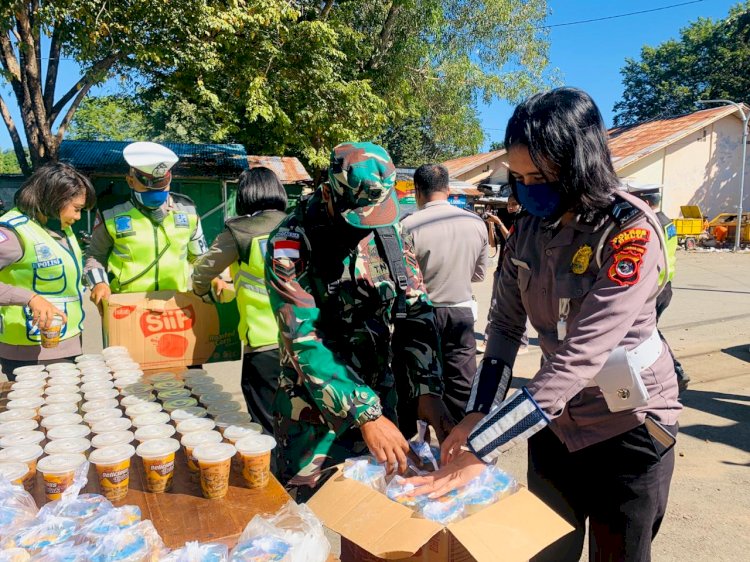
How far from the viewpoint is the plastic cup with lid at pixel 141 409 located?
1.97 metres

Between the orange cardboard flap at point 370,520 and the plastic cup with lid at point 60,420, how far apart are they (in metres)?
0.96

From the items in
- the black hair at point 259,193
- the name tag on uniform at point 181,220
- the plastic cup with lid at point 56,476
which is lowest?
the plastic cup with lid at point 56,476

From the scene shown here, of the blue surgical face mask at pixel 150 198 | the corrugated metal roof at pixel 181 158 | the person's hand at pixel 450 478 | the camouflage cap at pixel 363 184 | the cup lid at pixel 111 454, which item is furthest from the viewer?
the corrugated metal roof at pixel 181 158

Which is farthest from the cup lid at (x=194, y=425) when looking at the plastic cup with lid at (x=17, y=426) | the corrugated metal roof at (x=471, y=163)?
the corrugated metal roof at (x=471, y=163)

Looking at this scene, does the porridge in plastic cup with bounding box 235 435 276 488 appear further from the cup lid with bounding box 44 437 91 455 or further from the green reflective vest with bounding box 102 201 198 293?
the green reflective vest with bounding box 102 201 198 293

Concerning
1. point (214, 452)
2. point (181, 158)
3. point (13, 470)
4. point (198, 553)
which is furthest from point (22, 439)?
point (181, 158)

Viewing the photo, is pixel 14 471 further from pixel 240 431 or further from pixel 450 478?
pixel 450 478

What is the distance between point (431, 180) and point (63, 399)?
275cm

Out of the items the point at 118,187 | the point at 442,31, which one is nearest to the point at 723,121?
the point at 442,31

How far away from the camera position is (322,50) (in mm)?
11820

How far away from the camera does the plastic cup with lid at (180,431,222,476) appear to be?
5.57ft

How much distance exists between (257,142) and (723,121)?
21148mm

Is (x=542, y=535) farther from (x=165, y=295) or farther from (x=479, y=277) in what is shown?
(x=479, y=277)

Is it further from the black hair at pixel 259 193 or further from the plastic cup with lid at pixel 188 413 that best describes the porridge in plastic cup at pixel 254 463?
the black hair at pixel 259 193
